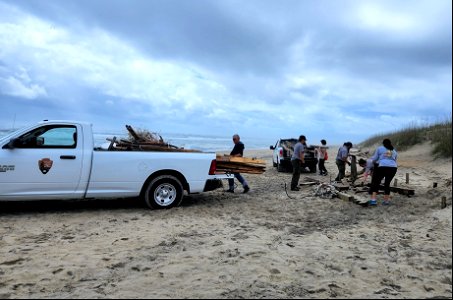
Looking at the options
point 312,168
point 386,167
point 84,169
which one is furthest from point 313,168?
point 84,169

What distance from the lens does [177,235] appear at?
678 cm

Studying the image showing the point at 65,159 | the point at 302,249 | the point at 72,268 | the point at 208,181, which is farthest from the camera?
the point at 208,181

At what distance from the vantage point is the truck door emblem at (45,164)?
796 centimetres

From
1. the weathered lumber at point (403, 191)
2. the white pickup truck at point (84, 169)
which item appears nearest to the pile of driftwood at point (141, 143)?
the white pickup truck at point (84, 169)

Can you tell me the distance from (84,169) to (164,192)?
1730 mm

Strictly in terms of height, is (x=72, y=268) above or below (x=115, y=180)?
below

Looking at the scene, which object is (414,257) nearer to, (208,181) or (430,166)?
(208,181)

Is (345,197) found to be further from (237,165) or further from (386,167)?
(237,165)

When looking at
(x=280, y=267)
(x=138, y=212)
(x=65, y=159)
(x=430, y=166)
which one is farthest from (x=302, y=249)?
(x=430, y=166)

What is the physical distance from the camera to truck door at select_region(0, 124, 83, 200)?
7.81 meters

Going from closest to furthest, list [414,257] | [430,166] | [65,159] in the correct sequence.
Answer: [414,257], [65,159], [430,166]

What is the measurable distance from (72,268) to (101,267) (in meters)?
0.35

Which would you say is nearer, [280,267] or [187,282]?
[187,282]

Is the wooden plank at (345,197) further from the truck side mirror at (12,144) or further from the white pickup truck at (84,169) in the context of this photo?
the truck side mirror at (12,144)
